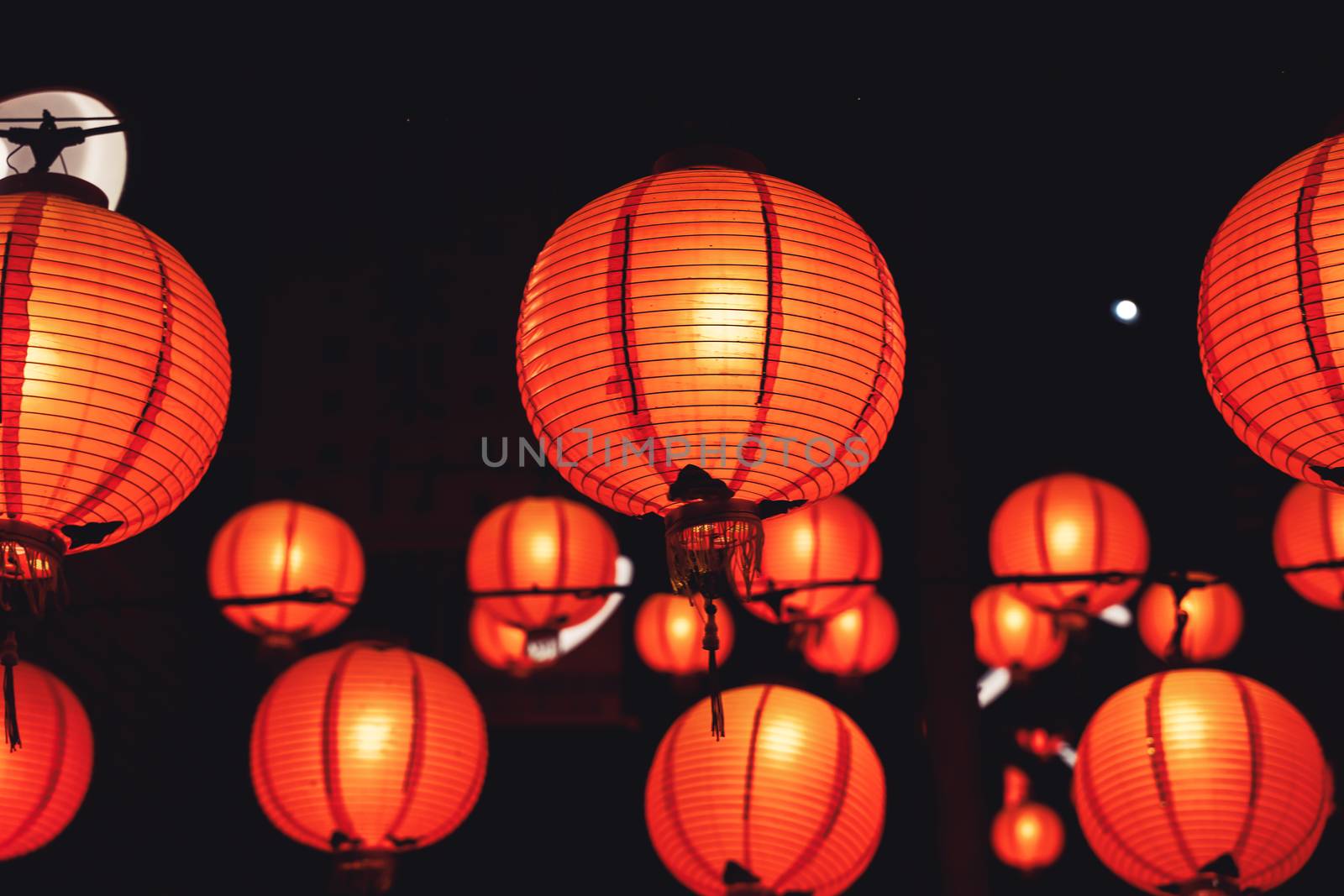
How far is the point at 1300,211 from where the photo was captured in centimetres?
210

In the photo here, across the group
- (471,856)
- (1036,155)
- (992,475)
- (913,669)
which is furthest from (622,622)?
(1036,155)

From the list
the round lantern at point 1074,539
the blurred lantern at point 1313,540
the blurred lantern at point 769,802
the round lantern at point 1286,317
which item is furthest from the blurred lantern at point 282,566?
the round lantern at point 1286,317

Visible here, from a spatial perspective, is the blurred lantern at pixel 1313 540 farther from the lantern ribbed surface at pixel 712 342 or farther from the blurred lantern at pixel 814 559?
the lantern ribbed surface at pixel 712 342

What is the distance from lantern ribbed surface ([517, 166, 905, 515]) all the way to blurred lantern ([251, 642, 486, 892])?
1.70 m

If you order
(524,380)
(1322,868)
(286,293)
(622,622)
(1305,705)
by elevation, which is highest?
(286,293)

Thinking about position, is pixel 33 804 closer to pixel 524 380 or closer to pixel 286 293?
pixel 524 380

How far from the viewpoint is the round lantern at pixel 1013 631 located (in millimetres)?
6402

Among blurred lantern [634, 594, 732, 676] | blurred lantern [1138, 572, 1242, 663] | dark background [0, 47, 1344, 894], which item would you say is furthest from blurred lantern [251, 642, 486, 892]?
blurred lantern [1138, 572, 1242, 663]

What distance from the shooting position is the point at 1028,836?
354 inches

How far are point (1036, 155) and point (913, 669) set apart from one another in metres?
4.10

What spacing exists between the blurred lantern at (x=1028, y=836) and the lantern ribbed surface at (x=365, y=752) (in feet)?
20.1

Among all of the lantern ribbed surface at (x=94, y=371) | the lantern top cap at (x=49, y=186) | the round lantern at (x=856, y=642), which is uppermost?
the lantern top cap at (x=49, y=186)

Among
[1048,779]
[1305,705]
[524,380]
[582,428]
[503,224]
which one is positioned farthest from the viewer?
[1048,779]

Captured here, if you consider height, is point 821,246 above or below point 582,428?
above
